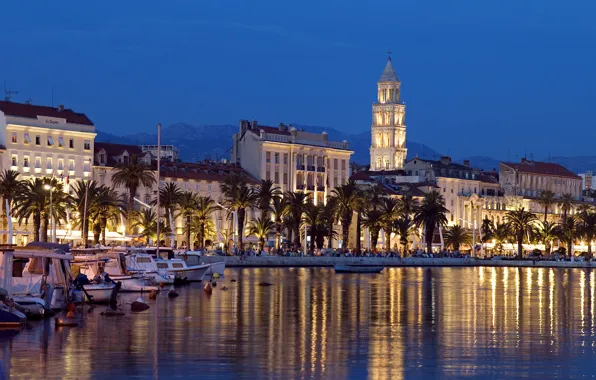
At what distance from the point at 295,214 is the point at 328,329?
108 metres

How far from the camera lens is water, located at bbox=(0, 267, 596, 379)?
35.3 m

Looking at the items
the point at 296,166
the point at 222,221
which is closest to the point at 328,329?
the point at 222,221

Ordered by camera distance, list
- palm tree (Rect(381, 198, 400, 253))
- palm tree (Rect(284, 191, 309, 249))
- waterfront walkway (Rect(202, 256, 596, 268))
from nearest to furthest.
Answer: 1. waterfront walkway (Rect(202, 256, 596, 268))
2. palm tree (Rect(284, 191, 309, 249))
3. palm tree (Rect(381, 198, 400, 253))

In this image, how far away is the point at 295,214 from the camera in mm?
156500

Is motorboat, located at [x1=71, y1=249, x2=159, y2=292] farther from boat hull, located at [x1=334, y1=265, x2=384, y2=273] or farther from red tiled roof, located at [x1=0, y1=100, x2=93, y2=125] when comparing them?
red tiled roof, located at [x1=0, y1=100, x2=93, y2=125]

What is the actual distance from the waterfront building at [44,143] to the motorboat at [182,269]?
4950 centimetres

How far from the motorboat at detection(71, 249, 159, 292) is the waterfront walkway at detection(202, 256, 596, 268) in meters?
50.6

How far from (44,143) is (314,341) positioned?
111443 mm

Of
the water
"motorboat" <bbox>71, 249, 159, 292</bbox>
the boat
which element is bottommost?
the water

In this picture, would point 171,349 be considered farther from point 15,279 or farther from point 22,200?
point 22,200

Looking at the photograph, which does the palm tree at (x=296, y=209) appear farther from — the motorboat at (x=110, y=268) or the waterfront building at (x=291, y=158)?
the motorboat at (x=110, y=268)

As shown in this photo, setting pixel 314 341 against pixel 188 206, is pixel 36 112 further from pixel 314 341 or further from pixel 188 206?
pixel 314 341

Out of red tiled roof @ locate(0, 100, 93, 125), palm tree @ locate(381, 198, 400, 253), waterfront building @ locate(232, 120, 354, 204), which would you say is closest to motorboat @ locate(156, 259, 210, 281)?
red tiled roof @ locate(0, 100, 93, 125)

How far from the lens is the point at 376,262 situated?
158 m
